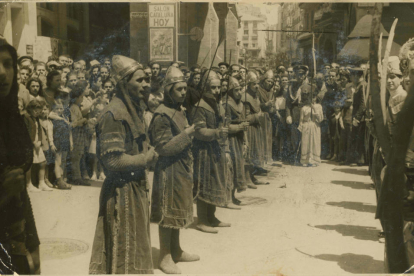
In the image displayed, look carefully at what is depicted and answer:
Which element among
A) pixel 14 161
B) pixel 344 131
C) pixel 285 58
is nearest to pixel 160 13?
pixel 285 58

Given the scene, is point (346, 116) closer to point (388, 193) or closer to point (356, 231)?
point (356, 231)

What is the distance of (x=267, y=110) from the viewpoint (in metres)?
6.26

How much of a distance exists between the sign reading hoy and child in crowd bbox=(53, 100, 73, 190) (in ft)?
4.14

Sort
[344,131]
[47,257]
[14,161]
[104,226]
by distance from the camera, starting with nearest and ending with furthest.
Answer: [104,226], [14,161], [47,257], [344,131]

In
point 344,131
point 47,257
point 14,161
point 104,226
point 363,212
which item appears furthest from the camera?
point 344,131

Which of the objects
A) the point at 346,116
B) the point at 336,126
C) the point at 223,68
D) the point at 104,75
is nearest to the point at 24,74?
the point at 104,75

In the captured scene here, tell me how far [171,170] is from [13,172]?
4.49ft

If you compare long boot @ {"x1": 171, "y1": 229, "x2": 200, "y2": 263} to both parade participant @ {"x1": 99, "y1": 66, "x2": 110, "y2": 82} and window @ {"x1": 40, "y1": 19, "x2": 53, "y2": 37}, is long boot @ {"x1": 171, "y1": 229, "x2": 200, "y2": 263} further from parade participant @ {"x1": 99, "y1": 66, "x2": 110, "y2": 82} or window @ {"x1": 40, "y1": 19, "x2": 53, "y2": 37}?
window @ {"x1": 40, "y1": 19, "x2": 53, "y2": 37}

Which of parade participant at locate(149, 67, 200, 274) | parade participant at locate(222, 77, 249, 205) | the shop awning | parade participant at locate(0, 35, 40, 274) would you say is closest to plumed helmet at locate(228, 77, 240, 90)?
parade participant at locate(222, 77, 249, 205)

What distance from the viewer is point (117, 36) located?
15.6 ft

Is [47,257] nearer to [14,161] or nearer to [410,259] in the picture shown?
[14,161]

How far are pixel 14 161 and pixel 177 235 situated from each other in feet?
5.14

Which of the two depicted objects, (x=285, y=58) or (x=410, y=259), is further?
(x=285, y=58)

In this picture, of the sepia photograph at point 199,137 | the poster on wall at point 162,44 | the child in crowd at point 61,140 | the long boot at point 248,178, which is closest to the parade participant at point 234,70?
the sepia photograph at point 199,137
